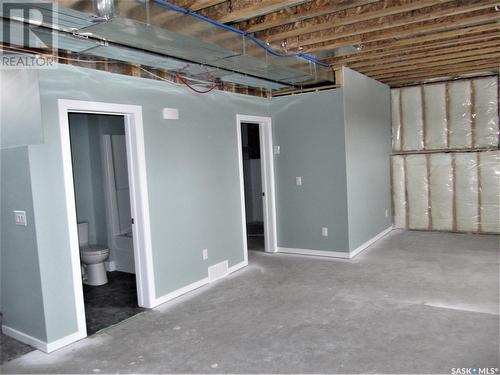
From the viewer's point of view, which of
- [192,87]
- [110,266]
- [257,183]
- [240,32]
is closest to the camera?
[240,32]

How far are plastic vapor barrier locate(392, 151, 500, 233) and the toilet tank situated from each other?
5101 mm

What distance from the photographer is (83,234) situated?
202 inches

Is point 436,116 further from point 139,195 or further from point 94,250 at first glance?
point 94,250

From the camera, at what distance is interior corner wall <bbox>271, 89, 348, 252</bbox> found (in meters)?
5.31

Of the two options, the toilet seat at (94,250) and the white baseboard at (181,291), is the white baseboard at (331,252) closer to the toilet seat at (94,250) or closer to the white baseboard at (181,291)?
the white baseboard at (181,291)

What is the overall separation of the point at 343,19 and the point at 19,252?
3.30 metres

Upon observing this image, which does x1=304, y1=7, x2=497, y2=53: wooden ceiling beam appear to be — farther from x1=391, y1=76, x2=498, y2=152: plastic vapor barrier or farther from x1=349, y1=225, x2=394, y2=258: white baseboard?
x1=391, y1=76, x2=498, y2=152: plastic vapor barrier

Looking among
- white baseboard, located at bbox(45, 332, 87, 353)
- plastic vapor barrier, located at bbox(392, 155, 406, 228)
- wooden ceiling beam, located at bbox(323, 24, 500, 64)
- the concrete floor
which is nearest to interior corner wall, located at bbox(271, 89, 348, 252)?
wooden ceiling beam, located at bbox(323, 24, 500, 64)

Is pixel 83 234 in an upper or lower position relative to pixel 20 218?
lower

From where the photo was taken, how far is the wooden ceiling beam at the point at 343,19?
3113mm

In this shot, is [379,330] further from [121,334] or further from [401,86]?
[401,86]

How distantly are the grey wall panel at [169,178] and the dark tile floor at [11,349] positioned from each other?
260 mm

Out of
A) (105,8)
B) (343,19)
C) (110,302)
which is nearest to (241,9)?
(343,19)

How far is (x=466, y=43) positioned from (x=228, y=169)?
3.12 meters
